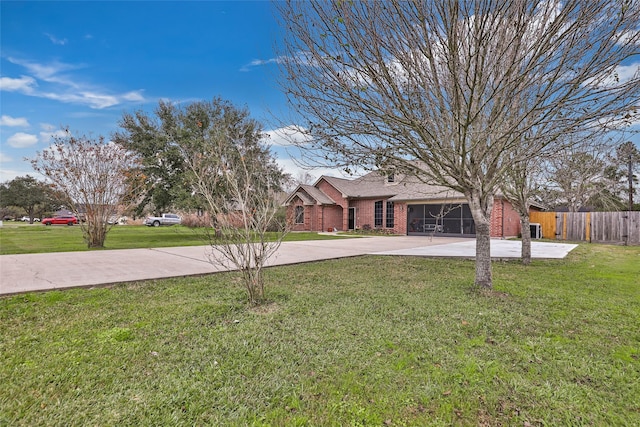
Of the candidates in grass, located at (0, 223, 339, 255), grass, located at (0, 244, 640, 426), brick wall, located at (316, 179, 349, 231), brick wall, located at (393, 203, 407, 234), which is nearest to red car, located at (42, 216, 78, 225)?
grass, located at (0, 223, 339, 255)

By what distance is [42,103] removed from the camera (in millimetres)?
11445

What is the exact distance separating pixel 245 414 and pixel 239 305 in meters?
2.49

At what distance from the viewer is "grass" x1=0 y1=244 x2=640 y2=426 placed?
214 centimetres

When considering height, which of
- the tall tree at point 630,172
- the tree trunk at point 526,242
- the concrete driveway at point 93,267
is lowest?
the concrete driveway at point 93,267

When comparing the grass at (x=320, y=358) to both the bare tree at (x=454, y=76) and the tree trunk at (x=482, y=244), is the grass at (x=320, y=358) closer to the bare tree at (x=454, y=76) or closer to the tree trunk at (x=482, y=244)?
the tree trunk at (x=482, y=244)

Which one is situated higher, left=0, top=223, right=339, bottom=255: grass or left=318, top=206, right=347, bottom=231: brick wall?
left=318, top=206, right=347, bottom=231: brick wall

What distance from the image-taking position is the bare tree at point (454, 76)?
3.94 metres

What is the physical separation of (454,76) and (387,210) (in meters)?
18.7

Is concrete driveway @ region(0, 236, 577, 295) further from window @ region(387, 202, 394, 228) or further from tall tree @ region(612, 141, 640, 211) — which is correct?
tall tree @ region(612, 141, 640, 211)

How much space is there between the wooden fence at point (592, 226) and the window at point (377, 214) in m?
9.09

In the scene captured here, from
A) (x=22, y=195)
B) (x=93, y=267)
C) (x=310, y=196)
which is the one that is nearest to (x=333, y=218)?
(x=310, y=196)

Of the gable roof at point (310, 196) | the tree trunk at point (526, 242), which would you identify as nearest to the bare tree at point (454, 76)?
the tree trunk at point (526, 242)

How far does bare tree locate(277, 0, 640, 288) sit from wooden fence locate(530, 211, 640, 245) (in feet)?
48.9

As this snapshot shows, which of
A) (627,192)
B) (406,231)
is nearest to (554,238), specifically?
(406,231)
